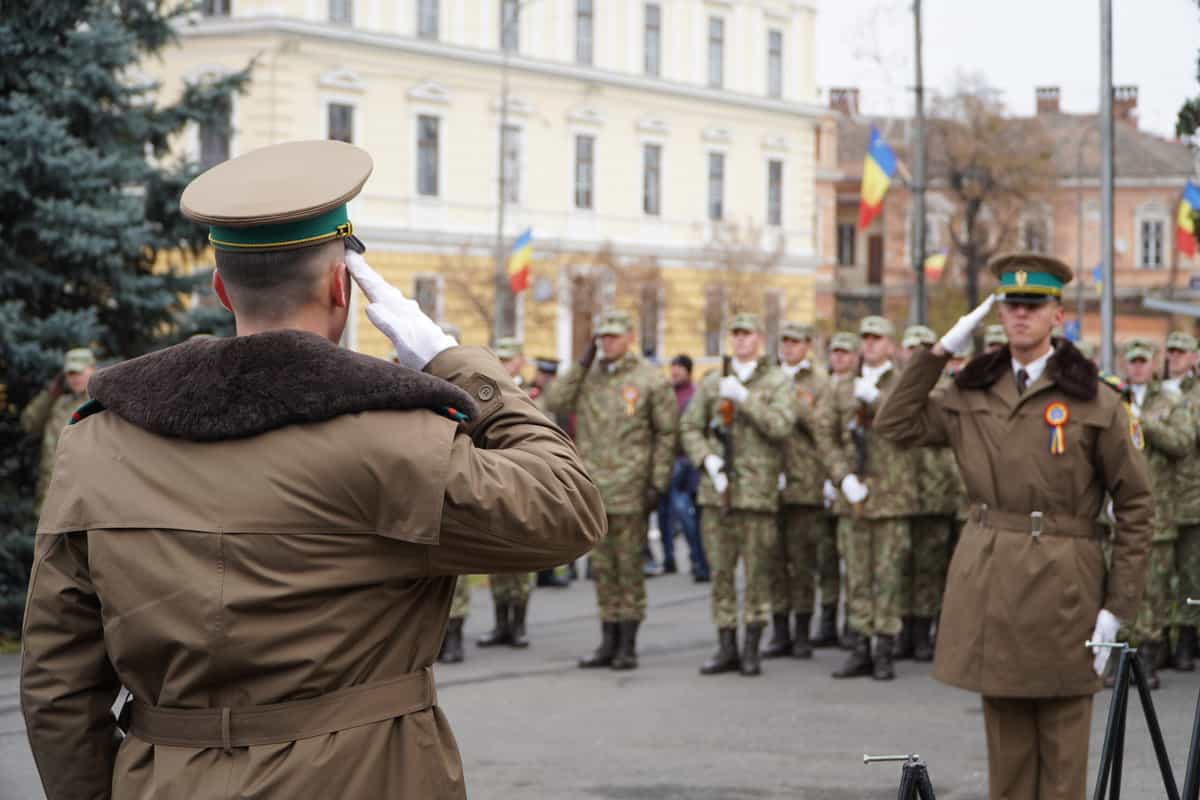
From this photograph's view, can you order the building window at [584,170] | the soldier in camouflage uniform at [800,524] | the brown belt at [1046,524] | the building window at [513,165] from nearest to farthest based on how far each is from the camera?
the brown belt at [1046,524]
the soldier in camouflage uniform at [800,524]
the building window at [513,165]
the building window at [584,170]

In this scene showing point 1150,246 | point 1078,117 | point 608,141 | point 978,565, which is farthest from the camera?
point 1078,117

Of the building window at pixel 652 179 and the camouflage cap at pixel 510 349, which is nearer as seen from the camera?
the camouflage cap at pixel 510 349

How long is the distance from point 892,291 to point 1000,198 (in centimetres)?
1518

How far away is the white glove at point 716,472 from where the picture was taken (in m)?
11.3

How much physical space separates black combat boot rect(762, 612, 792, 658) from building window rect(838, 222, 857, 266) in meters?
63.7

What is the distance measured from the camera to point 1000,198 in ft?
184

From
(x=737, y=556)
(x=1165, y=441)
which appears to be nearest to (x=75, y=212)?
(x=737, y=556)

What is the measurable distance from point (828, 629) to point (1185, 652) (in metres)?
2.54

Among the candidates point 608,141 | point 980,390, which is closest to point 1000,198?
point 608,141

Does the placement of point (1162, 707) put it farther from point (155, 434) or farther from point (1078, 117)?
point (1078, 117)

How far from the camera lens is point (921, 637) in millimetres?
11875

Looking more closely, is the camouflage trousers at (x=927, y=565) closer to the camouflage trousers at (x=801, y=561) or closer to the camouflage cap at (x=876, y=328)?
the camouflage trousers at (x=801, y=561)

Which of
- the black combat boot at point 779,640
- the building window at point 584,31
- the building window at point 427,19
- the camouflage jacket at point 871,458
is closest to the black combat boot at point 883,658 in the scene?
the camouflage jacket at point 871,458

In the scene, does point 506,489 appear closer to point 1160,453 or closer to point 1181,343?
point 1160,453
